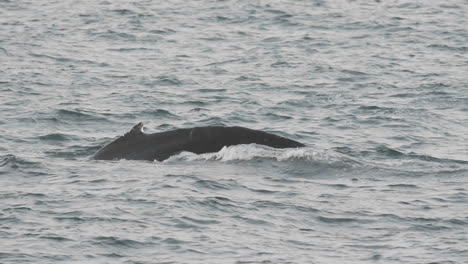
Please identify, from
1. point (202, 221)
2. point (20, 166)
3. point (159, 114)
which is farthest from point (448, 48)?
point (202, 221)

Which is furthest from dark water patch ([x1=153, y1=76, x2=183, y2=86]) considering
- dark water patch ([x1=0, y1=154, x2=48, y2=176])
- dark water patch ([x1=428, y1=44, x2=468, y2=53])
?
dark water patch ([x1=0, y1=154, x2=48, y2=176])

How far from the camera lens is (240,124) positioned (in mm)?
24828

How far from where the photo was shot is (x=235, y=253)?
49.0 feet

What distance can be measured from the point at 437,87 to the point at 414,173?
961 centimetres

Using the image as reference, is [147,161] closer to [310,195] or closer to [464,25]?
[310,195]

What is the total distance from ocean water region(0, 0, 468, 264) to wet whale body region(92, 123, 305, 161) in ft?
0.68

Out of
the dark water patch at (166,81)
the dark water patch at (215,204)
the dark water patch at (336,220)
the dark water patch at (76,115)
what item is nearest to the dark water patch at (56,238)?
the dark water patch at (215,204)

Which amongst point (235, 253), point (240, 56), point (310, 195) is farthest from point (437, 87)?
point (235, 253)

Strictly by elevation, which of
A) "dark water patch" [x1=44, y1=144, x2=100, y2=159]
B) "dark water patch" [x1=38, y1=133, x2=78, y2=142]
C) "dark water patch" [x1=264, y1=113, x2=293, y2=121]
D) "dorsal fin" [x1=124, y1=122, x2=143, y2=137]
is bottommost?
"dark water patch" [x1=264, y1=113, x2=293, y2=121]

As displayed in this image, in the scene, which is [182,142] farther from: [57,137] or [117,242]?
[57,137]

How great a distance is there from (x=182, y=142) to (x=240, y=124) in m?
5.92

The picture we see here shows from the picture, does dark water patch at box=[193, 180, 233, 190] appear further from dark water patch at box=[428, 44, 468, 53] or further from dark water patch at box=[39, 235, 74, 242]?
dark water patch at box=[428, 44, 468, 53]

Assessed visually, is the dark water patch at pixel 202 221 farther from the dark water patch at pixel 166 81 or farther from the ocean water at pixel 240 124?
the dark water patch at pixel 166 81

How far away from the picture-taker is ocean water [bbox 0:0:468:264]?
51.2 ft
